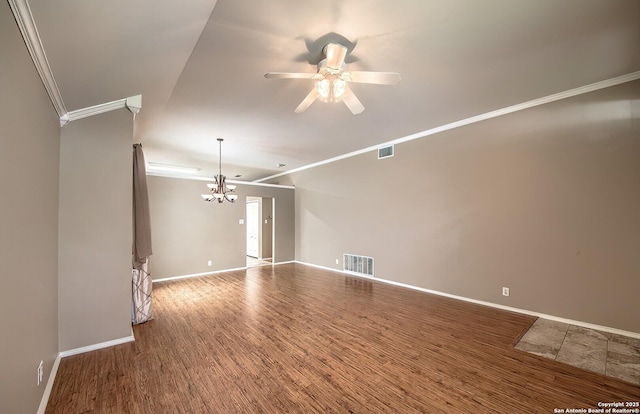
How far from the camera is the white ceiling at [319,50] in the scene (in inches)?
67.9

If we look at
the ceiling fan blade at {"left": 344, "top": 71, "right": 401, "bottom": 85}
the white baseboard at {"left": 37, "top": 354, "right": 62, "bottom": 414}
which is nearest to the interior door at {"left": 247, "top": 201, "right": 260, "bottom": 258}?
the white baseboard at {"left": 37, "top": 354, "right": 62, "bottom": 414}

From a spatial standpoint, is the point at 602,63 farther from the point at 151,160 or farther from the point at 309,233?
the point at 151,160

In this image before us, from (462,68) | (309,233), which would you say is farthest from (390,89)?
(309,233)

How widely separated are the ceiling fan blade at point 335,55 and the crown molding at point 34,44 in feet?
5.86

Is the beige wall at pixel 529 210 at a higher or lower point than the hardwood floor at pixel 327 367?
higher

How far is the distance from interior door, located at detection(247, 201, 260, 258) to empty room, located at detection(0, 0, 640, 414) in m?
4.08

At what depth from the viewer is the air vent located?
213 inches

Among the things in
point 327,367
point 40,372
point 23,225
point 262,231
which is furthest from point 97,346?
point 262,231

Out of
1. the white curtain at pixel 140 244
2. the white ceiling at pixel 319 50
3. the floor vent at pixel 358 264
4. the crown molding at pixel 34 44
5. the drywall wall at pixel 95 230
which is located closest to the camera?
the crown molding at pixel 34 44

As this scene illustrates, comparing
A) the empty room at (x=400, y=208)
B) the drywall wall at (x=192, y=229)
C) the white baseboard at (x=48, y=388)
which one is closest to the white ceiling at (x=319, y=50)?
the empty room at (x=400, y=208)

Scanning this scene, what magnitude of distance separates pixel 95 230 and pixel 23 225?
50.3 inches

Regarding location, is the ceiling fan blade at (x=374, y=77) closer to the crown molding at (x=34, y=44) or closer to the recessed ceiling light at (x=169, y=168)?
the crown molding at (x=34, y=44)

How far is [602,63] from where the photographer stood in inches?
105

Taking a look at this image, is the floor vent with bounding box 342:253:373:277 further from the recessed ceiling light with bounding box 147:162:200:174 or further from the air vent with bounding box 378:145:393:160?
the recessed ceiling light with bounding box 147:162:200:174
